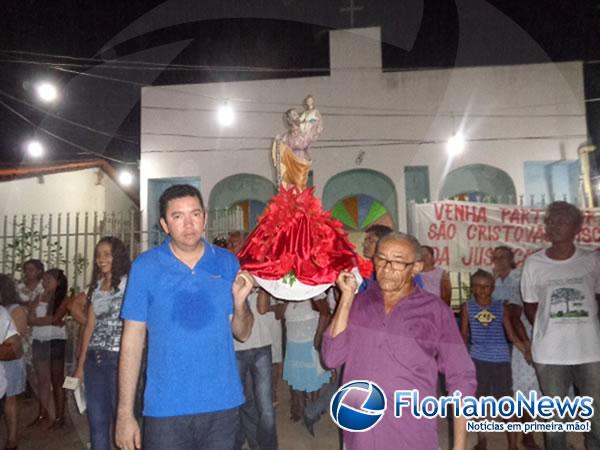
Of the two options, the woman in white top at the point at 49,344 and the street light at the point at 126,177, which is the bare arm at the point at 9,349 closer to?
the woman in white top at the point at 49,344

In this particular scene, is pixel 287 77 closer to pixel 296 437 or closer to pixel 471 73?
pixel 471 73

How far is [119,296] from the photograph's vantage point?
3.73m

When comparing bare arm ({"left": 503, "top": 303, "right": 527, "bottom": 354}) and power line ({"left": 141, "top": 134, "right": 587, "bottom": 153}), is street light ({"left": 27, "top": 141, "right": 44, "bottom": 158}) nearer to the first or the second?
power line ({"left": 141, "top": 134, "right": 587, "bottom": 153})

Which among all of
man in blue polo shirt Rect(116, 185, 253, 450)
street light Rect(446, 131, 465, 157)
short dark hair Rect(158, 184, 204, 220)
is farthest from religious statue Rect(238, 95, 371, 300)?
street light Rect(446, 131, 465, 157)

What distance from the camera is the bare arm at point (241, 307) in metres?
2.51

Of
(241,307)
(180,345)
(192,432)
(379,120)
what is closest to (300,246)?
(241,307)

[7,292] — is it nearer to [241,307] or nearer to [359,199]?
[241,307]

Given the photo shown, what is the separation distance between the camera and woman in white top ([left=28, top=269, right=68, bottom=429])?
18.5ft

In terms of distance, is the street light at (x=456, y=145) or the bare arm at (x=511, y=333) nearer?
the bare arm at (x=511, y=333)

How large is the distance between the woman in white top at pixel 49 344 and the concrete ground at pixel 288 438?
0.81 feet

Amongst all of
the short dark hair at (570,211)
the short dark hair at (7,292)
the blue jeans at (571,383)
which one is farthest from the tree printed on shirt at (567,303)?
the short dark hair at (7,292)

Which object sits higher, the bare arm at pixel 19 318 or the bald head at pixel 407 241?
the bald head at pixel 407 241

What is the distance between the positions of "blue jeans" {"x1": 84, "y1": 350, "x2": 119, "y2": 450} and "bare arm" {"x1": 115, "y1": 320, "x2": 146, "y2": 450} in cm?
119

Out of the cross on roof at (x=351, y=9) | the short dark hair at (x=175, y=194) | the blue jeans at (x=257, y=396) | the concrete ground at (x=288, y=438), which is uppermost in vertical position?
the cross on roof at (x=351, y=9)
